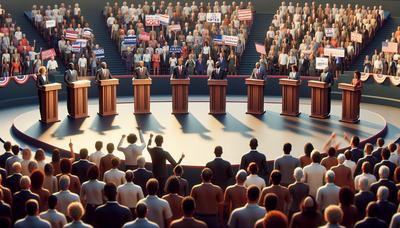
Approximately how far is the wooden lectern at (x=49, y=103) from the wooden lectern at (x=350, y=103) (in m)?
9.37

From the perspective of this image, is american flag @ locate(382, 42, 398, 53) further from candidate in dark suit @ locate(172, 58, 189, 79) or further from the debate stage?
candidate in dark suit @ locate(172, 58, 189, 79)

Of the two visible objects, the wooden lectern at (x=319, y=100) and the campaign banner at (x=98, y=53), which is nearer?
the wooden lectern at (x=319, y=100)

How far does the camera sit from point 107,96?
25.2 metres

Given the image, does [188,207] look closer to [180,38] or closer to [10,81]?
[10,81]

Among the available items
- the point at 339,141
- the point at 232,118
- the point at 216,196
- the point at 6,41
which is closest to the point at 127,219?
the point at 216,196

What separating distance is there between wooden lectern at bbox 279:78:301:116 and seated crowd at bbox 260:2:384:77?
23.3ft

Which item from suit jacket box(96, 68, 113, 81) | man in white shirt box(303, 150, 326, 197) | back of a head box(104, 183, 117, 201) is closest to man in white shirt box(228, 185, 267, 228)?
back of a head box(104, 183, 117, 201)

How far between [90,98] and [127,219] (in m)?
21.8

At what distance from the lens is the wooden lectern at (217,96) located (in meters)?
25.6

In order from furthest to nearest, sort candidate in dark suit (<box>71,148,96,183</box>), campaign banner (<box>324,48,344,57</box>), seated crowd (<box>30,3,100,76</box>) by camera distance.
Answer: seated crowd (<box>30,3,100,76</box>)
campaign banner (<box>324,48,344,57</box>)
candidate in dark suit (<box>71,148,96,183</box>)

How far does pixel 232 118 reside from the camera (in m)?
25.0

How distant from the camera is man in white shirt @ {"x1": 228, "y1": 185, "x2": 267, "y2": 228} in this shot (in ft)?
33.4

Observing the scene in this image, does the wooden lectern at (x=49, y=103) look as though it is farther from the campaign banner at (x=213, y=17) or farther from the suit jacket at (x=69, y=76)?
the campaign banner at (x=213, y=17)

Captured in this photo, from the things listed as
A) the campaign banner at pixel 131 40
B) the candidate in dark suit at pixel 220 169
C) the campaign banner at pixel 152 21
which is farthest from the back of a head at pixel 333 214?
the campaign banner at pixel 152 21
